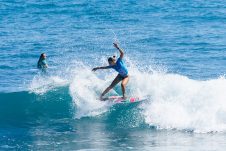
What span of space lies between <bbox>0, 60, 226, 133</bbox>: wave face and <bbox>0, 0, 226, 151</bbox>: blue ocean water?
0.04 meters

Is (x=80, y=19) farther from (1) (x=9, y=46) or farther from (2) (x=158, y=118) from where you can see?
(2) (x=158, y=118)

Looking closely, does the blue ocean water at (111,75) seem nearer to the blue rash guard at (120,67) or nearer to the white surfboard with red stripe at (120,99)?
the white surfboard with red stripe at (120,99)

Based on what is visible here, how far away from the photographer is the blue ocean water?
26984 mm

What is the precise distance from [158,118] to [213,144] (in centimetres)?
343

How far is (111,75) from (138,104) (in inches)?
236

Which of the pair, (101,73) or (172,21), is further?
(172,21)

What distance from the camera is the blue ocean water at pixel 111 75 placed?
2698 centimetres

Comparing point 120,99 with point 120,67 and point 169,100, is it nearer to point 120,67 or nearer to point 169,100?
point 120,67

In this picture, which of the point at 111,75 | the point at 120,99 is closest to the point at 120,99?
→ the point at 120,99

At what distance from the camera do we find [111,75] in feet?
114

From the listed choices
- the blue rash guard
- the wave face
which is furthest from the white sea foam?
the blue rash guard

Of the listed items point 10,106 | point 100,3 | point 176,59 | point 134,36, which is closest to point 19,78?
point 10,106

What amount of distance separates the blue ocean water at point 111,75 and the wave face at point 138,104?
0.13 feet

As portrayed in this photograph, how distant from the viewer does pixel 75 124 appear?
2845 cm
